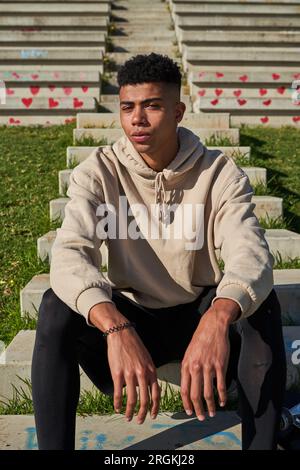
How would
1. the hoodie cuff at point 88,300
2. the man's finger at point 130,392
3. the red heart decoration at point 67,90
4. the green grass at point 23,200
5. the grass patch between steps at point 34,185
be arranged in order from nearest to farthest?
1. the man's finger at point 130,392
2. the hoodie cuff at point 88,300
3. the green grass at point 23,200
4. the grass patch between steps at point 34,185
5. the red heart decoration at point 67,90

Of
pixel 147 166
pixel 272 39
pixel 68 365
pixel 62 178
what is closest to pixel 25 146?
pixel 62 178

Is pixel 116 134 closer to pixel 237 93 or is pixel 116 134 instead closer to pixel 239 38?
pixel 237 93

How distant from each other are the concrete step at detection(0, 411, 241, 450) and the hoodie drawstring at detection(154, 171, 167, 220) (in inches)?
31.8

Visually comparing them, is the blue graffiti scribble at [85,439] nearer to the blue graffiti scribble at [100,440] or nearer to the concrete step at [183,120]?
the blue graffiti scribble at [100,440]

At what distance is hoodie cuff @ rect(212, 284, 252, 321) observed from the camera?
1.85m

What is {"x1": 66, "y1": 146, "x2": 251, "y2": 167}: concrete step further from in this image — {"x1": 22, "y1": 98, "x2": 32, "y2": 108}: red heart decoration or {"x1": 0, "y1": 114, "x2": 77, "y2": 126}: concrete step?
{"x1": 22, "y1": 98, "x2": 32, "y2": 108}: red heart decoration

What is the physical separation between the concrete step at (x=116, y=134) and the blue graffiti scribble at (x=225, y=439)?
3.12 m

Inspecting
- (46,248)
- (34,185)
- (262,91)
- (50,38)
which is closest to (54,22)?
(50,38)

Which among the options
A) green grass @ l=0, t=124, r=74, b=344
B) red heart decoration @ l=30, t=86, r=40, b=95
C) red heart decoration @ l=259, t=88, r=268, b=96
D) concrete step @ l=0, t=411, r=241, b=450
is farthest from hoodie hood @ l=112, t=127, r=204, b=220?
Answer: red heart decoration @ l=259, t=88, r=268, b=96

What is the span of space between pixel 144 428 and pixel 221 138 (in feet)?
10.6

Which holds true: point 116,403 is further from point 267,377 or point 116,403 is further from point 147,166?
point 147,166

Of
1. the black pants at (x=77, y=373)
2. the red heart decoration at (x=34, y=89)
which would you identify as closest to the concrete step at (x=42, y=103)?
the red heart decoration at (x=34, y=89)

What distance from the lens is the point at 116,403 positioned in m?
1.75

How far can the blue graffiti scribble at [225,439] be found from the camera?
7.25ft
